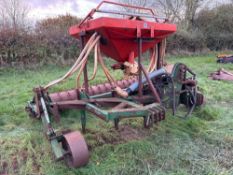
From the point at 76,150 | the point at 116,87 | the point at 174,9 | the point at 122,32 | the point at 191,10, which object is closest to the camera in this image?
the point at 76,150

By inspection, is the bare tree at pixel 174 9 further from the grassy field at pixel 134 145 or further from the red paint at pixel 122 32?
the red paint at pixel 122 32

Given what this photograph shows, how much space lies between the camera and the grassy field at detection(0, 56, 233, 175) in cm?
244

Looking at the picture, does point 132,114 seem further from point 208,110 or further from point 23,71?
point 23,71

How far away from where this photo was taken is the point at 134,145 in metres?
2.80

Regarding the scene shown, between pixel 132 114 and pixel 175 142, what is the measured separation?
80cm

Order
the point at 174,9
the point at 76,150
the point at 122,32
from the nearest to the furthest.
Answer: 1. the point at 76,150
2. the point at 122,32
3. the point at 174,9

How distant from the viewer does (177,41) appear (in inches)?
522

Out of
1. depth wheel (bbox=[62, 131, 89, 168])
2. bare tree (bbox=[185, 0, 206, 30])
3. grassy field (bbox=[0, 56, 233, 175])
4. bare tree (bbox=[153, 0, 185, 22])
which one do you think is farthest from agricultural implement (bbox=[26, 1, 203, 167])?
bare tree (bbox=[153, 0, 185, 22])

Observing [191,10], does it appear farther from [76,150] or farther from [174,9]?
[76,150]

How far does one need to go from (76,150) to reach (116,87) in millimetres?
1144

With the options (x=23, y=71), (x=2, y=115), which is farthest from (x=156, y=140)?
(x=23, y=71)

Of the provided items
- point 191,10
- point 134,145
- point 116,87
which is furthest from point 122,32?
point 191,10

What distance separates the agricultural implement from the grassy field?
22 centimetres

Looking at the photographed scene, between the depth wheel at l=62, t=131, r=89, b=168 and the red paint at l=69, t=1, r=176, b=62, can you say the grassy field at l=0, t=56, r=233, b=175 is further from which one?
the red paint at l=69, t=1, r=176, b=62
